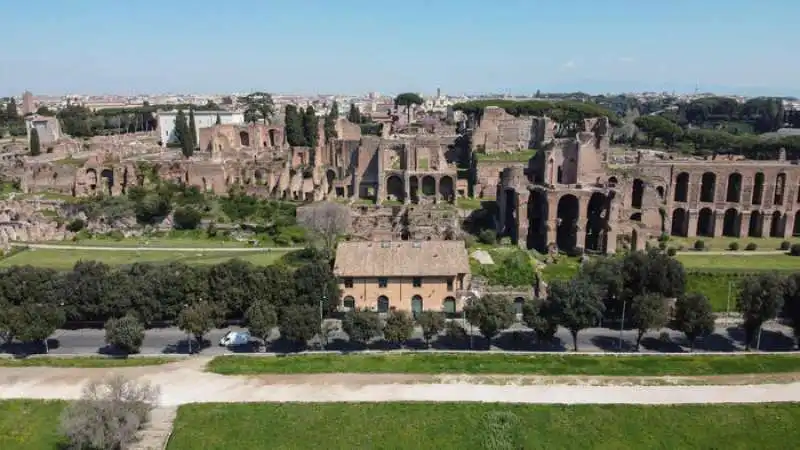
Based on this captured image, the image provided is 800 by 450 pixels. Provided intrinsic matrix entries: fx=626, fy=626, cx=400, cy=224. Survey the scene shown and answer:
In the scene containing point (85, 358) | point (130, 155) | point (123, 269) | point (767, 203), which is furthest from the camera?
point (130, 155)

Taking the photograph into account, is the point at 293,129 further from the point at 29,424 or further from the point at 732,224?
the point at 29,424

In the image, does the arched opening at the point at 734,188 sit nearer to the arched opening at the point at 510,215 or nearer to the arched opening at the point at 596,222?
the arched opening at the point at 596,222

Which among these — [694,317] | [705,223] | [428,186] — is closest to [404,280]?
[694,317]

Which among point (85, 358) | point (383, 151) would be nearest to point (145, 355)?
point (85, 358)

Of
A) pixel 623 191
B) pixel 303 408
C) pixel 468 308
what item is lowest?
pixel 303 408

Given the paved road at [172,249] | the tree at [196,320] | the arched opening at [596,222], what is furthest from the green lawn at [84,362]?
the arched opening at [596,222]

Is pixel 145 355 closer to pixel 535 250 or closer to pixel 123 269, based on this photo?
pixel 123 269
